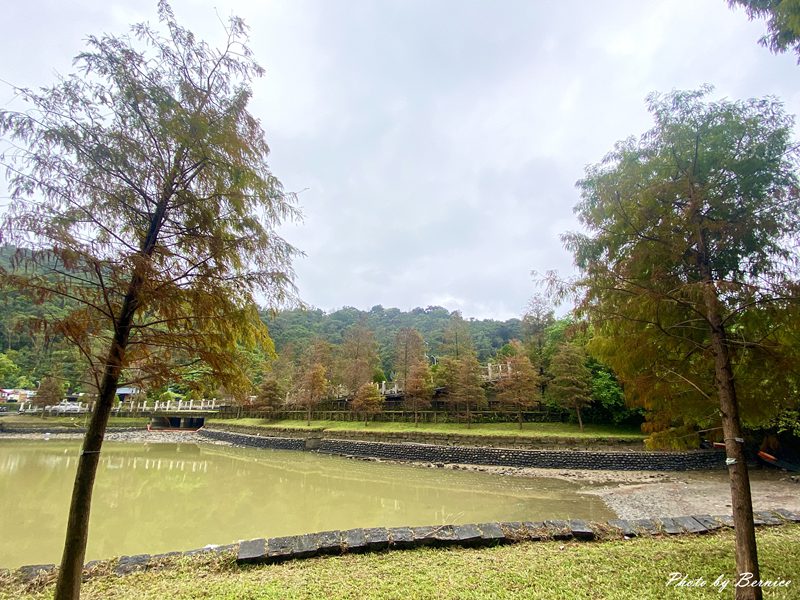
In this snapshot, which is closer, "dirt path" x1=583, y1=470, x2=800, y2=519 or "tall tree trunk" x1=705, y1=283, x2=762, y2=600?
"tall tree trunk" x1=705, y1=283, x2=762, y2=600

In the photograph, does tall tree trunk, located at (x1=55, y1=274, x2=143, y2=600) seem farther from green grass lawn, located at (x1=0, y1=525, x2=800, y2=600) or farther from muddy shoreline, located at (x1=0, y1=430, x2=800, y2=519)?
muddy shoreline, located at (x1=0, y1=430, x2=800, y2=519)

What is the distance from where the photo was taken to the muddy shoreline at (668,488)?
8398 mm

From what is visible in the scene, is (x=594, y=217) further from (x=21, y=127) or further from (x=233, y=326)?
(x=21, y=127)

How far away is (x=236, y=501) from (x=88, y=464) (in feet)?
28.1

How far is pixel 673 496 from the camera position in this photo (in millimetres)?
9766

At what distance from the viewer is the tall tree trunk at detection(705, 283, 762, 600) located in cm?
289

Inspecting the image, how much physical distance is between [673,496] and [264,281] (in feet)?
38.4

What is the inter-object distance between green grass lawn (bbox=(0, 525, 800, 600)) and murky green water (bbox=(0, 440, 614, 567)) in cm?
350

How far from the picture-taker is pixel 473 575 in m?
3.41

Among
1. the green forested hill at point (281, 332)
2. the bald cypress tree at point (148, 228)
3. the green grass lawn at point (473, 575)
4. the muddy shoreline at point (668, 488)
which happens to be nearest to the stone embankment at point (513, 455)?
the muddy shoreline at point (668, 488)

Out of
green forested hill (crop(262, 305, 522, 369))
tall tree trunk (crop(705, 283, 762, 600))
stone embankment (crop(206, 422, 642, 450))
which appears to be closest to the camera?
tall tree trunk (crop(705, 283, 762, 600))

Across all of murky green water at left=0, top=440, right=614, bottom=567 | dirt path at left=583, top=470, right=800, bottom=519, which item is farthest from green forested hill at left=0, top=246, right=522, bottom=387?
dirt path at left=583, top=470, right=800, bottom=519

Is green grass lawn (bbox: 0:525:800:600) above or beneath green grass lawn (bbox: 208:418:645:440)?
above

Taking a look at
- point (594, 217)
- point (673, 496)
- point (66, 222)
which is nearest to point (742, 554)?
point (594, 217)
